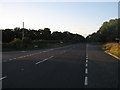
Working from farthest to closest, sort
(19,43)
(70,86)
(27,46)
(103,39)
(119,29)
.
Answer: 1. (103,39)
2. (119,29)
3. (27,46)
4. (19,43)
5. (70,86)

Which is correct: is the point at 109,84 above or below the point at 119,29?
below

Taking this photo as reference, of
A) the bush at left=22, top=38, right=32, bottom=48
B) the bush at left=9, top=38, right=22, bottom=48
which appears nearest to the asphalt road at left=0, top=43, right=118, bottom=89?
the bush at left=9, top=38, right=22, bottom=48

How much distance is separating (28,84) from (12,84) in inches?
26.3

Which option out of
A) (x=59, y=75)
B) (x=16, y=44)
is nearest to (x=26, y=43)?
(x=16, y=44)

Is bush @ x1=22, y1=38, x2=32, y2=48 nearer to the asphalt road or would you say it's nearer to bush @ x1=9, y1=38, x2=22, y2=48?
bush @ x1=9, y1=38, x2=22, y2=48

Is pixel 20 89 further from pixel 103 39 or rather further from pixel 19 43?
pixel 103 39

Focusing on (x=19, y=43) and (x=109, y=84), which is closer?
(x=109, y=84)

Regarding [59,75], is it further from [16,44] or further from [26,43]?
[26,43]

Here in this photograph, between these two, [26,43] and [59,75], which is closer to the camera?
[59,75]

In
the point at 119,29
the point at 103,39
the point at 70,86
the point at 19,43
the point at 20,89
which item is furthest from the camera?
the point at 103,39

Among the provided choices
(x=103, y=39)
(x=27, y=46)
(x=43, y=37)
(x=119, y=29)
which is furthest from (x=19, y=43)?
(x=43, y=37)

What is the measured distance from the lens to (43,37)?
Result: 12344 centimetres

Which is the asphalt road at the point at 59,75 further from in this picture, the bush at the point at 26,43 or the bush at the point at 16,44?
the bush at the point at 26,43

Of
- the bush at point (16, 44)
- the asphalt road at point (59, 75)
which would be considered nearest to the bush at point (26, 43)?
the bush at point (16, 44)
